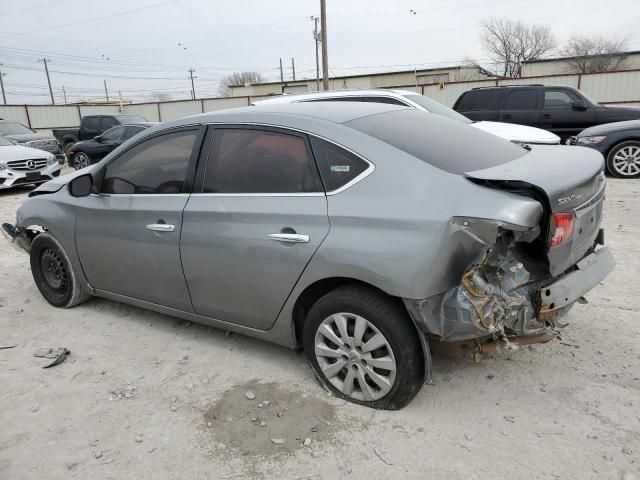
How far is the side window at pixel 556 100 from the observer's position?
11.3 m

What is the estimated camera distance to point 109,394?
10.4 feet

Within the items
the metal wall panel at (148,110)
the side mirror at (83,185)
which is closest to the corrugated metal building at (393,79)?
the metal wall panel at (148,110)

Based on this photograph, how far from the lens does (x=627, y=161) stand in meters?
9.06

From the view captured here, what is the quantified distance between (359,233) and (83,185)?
2.45 metres

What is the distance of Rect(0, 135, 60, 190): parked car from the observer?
35.1ft

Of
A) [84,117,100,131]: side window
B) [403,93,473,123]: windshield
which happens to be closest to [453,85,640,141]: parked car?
[403,93,473,123]: windshield

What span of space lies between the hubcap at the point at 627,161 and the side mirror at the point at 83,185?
8.77m

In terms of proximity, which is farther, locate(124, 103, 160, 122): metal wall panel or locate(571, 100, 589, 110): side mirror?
locate(124, 103, 160, 122): metal wall panel

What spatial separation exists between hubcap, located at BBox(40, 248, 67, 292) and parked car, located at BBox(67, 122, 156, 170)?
10.9 metres

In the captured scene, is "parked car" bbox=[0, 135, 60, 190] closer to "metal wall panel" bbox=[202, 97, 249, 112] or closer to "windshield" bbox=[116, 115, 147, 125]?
"windshield" bbox=[116, 115, 147, 125]

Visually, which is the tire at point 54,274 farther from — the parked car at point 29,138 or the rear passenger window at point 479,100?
the parked car at point 29,138

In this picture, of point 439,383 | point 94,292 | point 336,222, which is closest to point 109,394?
point 94,292

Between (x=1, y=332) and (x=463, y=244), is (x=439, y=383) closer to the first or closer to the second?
(x=463, y=244)

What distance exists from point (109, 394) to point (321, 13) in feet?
82.9
